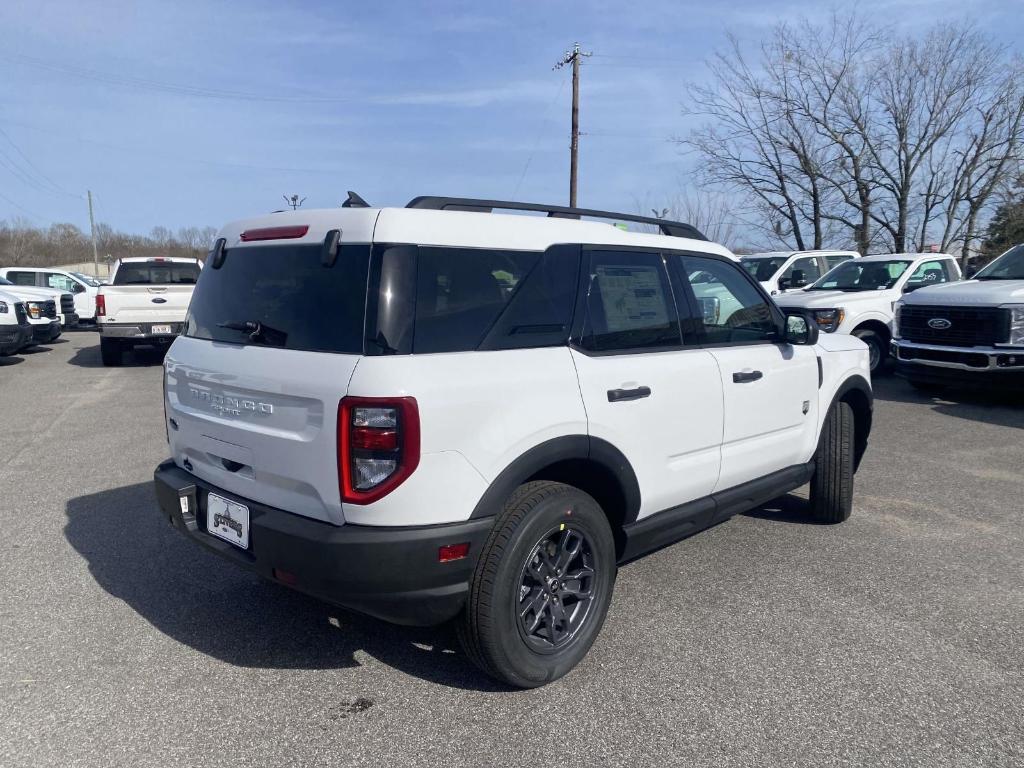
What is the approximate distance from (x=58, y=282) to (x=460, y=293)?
21.4m

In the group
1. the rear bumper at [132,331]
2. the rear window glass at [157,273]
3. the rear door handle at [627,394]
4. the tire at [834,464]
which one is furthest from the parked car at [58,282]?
the rear door handle at [627,394]

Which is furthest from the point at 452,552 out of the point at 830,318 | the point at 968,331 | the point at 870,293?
the point at 870,293

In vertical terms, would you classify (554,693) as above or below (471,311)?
below

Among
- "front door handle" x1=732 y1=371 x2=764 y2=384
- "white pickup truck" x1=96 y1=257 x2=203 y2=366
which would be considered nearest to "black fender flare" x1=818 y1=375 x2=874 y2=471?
"front door handle" x1=732 y1=371 x2=764 y2=384

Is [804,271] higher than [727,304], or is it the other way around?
[804,271]

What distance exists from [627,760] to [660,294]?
80.9 inches

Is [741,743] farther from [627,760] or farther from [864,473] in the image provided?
[864,473]

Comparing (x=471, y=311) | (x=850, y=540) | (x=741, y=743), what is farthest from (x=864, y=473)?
(x=471, y=311)

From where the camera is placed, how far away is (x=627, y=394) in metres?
3.36

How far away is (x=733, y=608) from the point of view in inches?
153

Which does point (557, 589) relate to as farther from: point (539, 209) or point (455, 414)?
point (539, 209)

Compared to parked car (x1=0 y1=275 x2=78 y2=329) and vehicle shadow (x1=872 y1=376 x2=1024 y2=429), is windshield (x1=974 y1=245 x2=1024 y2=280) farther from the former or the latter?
parked car (x1=0 y1=275 x2=78 y2=329)

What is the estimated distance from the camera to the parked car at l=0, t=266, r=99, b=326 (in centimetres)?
1973

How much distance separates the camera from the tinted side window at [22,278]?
777 inches
